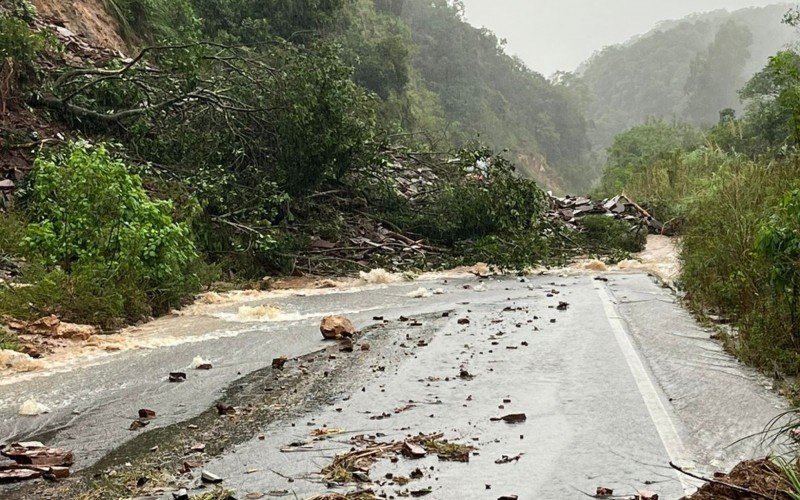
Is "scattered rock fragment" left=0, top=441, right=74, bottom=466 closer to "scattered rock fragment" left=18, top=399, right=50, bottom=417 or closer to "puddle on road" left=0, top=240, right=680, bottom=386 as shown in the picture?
"scattered rock fragment" left=18, top=399, right=50, bottom=417

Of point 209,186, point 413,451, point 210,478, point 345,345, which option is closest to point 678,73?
point 209,186

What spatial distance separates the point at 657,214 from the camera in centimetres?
1752

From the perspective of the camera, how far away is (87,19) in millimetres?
15742

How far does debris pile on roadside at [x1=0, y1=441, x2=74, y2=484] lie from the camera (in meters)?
3.37

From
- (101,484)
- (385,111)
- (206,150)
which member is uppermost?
(385,111)

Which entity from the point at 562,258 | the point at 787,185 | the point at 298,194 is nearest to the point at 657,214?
the point at 562,258

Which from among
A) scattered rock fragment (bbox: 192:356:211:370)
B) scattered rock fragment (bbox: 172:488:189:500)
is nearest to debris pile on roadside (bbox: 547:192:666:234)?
scattered rock fragment (bbox: 192:356:211:370)

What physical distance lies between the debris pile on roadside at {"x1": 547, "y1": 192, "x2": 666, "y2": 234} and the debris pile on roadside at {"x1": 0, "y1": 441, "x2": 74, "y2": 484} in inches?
520

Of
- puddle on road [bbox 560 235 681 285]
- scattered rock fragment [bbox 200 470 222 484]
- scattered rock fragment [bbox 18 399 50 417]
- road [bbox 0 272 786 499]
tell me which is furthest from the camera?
puddle on road [bbox 560 235 681 285]

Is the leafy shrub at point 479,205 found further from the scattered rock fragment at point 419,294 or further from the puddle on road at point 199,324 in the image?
the scattered rock fragment at point 419,294

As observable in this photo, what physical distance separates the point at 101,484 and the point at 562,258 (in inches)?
421

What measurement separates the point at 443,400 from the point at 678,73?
96596 millimetres

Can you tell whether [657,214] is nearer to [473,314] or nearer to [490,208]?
[490,208]

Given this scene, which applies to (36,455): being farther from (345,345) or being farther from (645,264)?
(645,264)
